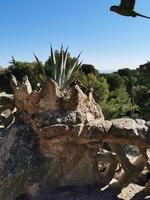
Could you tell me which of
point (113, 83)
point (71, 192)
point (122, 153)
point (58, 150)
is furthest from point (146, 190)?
point (113, 83)

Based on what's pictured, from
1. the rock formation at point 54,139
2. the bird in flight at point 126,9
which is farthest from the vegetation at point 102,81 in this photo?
the bird in flight at point 126,9

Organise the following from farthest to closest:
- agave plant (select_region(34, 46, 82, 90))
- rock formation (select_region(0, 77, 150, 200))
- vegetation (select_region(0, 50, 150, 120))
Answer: vegetation (select_region(0, 50, 150, 120)), agave plant (select_region(34, 46, 82, 90)), rock formation (select_region(0, 77, 150, 200))

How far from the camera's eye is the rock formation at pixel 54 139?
5.33m

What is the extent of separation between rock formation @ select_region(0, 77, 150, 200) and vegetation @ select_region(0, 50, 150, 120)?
3.03 m

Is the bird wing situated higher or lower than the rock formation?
higher

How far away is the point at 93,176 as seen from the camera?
6023 millimetres

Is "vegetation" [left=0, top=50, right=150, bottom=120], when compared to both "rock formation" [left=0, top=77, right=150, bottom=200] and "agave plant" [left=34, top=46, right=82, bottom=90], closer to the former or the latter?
"agave plant" [left=34, top=46, right=82, bottom=90]

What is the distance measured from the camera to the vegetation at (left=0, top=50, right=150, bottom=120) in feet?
31.5

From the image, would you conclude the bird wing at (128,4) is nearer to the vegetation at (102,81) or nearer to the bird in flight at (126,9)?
the bird in flight at (126,9)

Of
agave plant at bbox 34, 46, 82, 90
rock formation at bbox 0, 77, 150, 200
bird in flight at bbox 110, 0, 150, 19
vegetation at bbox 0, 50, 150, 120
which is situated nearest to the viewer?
bird in flight at bbox 110, 0, 150, 19

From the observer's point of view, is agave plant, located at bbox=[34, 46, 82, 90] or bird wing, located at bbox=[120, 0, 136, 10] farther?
agave plant, located at bbox=[34, 46, 82, 90]

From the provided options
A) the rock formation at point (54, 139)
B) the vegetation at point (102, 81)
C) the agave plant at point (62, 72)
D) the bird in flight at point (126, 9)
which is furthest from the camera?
the vegetation at point (102, 81)

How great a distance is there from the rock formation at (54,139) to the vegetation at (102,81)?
9.95 ft

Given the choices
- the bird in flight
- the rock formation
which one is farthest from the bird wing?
the rock formation
